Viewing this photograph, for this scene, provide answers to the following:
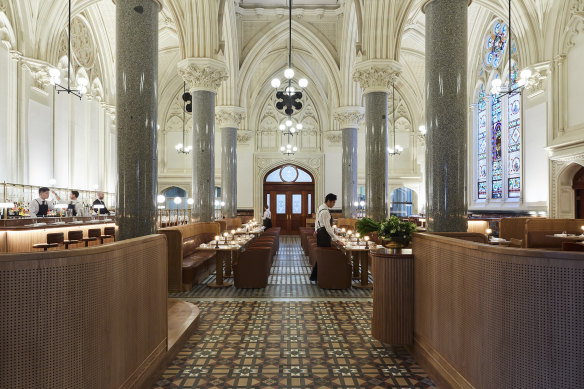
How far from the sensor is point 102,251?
2918 millimetres

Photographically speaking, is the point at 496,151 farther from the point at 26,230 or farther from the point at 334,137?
the point at 26,230

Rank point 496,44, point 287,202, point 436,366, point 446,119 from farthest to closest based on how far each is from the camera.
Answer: point 287,202 < point 496,44 < point 446,119 < point 436,366

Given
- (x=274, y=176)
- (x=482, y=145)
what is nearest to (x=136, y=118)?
(x=482, y=145)

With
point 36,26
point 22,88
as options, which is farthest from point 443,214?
point 36,26

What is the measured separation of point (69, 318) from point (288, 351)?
2.69m

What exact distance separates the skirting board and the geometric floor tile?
81 mm

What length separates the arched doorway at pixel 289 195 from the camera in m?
25.7

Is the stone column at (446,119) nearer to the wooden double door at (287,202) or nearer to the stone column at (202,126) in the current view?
the stone column at (202,126)

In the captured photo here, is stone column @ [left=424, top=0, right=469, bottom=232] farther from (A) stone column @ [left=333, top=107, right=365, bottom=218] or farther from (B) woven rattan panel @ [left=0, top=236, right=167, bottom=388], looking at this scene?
(A) stone column @ [left=333, top=107, right=365, bottom=218]

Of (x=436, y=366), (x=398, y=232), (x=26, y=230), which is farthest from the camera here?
(x=26, y=230)

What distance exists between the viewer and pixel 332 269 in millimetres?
8117

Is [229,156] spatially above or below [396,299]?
above

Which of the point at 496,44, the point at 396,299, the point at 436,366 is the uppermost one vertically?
the point at 496,44

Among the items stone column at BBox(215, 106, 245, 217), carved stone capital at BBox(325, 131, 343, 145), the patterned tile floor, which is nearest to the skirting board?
the patterned tile floor
